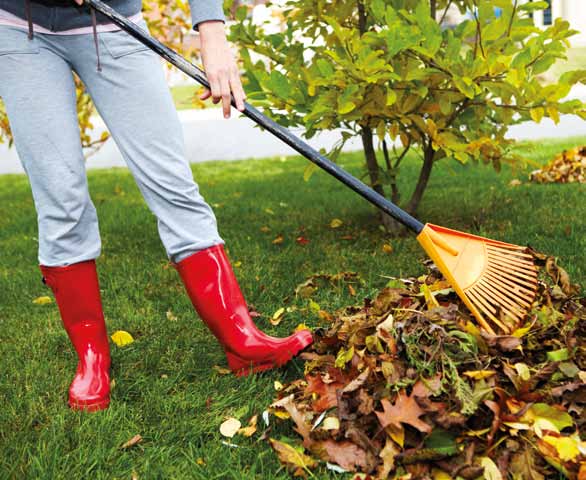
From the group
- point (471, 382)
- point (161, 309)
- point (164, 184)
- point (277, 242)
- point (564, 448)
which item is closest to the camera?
point (564, 448)

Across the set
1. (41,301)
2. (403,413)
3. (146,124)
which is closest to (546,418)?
(403,413)

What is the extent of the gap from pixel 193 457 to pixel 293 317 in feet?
2.93

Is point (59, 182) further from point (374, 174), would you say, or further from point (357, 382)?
point (374, 174)

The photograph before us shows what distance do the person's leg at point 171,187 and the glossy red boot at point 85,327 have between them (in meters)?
0.27

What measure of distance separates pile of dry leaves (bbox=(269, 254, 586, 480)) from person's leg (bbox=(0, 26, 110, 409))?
0.63m

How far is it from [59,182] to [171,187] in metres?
0.30

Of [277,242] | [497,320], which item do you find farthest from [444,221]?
[497,320]

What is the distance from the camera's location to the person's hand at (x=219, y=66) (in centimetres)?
191

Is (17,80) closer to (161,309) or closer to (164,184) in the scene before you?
(164,184)

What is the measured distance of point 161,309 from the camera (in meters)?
2.92

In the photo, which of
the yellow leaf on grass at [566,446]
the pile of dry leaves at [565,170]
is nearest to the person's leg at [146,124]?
the yellow leaf on grass at [566,446]

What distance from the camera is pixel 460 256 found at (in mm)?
2078

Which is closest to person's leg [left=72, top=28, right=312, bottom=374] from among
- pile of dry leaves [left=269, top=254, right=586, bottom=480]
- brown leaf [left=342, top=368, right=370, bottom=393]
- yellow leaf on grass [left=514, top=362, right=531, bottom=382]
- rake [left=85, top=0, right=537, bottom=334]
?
rake [left=85, top=0, right=537, bottom=334]

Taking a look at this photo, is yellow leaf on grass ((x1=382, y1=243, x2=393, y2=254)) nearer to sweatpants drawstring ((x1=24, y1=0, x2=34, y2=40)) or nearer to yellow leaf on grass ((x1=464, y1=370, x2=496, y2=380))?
yellow leaf on grass ((x1=464, y1=370, x2=496, y2=380))
